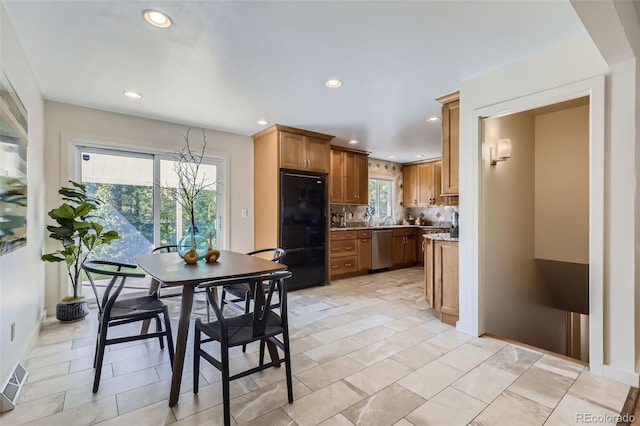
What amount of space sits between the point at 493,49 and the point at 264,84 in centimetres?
190

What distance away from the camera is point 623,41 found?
173cm

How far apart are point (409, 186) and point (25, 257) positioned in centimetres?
644

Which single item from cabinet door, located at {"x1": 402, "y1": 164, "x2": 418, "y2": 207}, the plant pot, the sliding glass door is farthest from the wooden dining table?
cabinet door, located at {"x1": 402, "y1": 164, "x2": 418, "y2": 207}

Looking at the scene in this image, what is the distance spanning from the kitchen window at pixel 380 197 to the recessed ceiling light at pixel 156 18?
529 centimetres

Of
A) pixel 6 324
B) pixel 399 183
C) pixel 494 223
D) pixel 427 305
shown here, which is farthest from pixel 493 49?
pixel 399 183

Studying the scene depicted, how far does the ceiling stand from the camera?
1.83 meters

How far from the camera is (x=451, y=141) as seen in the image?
3.12 m

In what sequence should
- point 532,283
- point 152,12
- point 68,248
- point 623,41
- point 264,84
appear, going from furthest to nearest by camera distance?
point 532,283, point 68,248, point 264,84, point 152,12, point 623,41

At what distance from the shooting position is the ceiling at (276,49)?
6.01 ft

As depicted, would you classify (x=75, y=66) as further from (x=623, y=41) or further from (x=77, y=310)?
(x=623, y=41)

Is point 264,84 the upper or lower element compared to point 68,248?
upper

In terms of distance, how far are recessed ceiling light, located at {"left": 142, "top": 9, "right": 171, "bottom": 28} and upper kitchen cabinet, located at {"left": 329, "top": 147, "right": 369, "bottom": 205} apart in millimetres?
3744

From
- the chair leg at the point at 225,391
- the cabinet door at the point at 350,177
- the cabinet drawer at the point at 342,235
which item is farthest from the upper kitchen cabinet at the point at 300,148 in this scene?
the chair leg at the point at 225,391

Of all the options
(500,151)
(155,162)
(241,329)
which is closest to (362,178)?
(500,151)
